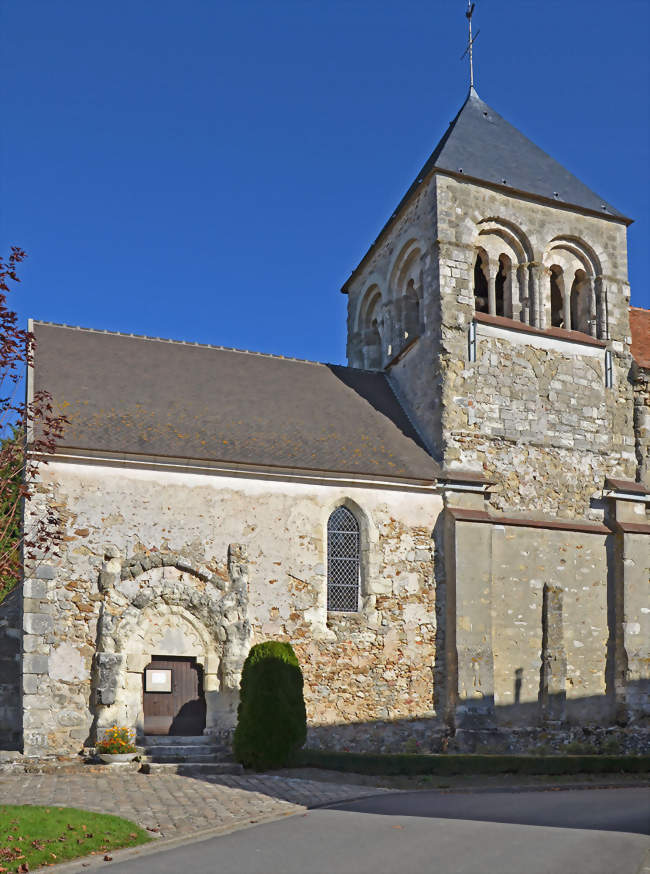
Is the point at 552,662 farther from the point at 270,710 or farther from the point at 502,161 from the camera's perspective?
the point at 502,161

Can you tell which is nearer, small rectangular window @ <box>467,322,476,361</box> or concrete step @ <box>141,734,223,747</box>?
concrete step @ <box>141,734,223,747</box>

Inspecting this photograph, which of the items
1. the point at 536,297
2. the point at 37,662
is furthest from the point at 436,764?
the point at 536,297

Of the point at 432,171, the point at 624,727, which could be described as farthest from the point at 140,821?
the point at 432,171

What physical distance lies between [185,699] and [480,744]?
5.50 metres

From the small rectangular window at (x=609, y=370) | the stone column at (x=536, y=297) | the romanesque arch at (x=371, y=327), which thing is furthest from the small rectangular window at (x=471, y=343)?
the romanesque arch at (x=371, y=327)

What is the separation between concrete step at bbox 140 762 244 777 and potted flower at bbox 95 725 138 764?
0.31 m

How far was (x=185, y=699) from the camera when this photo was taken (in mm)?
15875

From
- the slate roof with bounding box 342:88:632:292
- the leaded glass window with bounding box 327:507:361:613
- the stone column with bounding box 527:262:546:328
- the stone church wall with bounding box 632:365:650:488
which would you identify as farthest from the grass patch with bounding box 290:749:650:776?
the slate roof with bounding box 342:88:632:292

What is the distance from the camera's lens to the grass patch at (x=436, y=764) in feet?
46.7

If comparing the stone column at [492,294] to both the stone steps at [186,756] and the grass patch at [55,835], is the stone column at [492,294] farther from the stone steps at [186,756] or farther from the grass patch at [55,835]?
the grass patch at [55,835]

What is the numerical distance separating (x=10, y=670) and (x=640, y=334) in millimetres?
16256

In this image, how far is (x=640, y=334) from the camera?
22.5 metres

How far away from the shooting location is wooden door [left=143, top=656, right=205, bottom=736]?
15656 millimetres

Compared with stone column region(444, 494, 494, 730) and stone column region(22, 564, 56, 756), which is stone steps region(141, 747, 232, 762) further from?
stone column region(444, 494, 494, 730)
